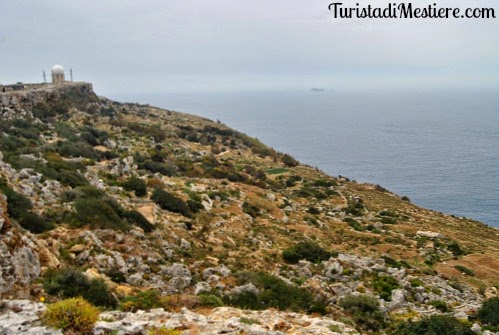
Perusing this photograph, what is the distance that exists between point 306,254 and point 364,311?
7555mm

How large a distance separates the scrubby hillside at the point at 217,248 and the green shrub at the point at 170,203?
8 centimetres

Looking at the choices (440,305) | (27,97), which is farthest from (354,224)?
(27,97)

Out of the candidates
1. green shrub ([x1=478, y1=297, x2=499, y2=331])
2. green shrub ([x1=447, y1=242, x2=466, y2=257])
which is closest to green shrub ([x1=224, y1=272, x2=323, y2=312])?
green shrub ([x1=478, y1=297, x2=499, y2=331])

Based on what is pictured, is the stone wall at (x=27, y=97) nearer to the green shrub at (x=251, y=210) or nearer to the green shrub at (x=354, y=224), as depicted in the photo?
the green shrub at (x=251, y=210)

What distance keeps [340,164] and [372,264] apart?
7041 centimetres

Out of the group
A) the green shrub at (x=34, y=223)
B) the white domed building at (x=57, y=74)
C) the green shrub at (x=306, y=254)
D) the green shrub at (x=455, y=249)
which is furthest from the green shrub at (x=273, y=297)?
the white domed building at (x=57, y=74)

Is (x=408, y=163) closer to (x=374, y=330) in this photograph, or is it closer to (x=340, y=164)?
(x=340, y=164)

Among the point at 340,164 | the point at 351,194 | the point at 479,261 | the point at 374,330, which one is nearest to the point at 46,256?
the point at 374,330

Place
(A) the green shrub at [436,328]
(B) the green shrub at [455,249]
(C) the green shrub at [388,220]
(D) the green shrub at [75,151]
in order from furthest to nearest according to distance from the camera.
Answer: (C) the green shrub at [388,220] < (D) the green shrub at [75,151] < (B) the green shrub at [455,249] < (A) the green shrub at [436,328]

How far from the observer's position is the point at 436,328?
1143 centimetres

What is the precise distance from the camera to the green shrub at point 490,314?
13.3 m

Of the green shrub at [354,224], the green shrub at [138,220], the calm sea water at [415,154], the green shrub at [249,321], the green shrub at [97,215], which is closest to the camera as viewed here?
the green shrub at [249,321]

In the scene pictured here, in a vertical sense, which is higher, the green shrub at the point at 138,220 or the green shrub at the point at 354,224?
the green shrub at the point at 138,220

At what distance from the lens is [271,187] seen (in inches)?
1703
